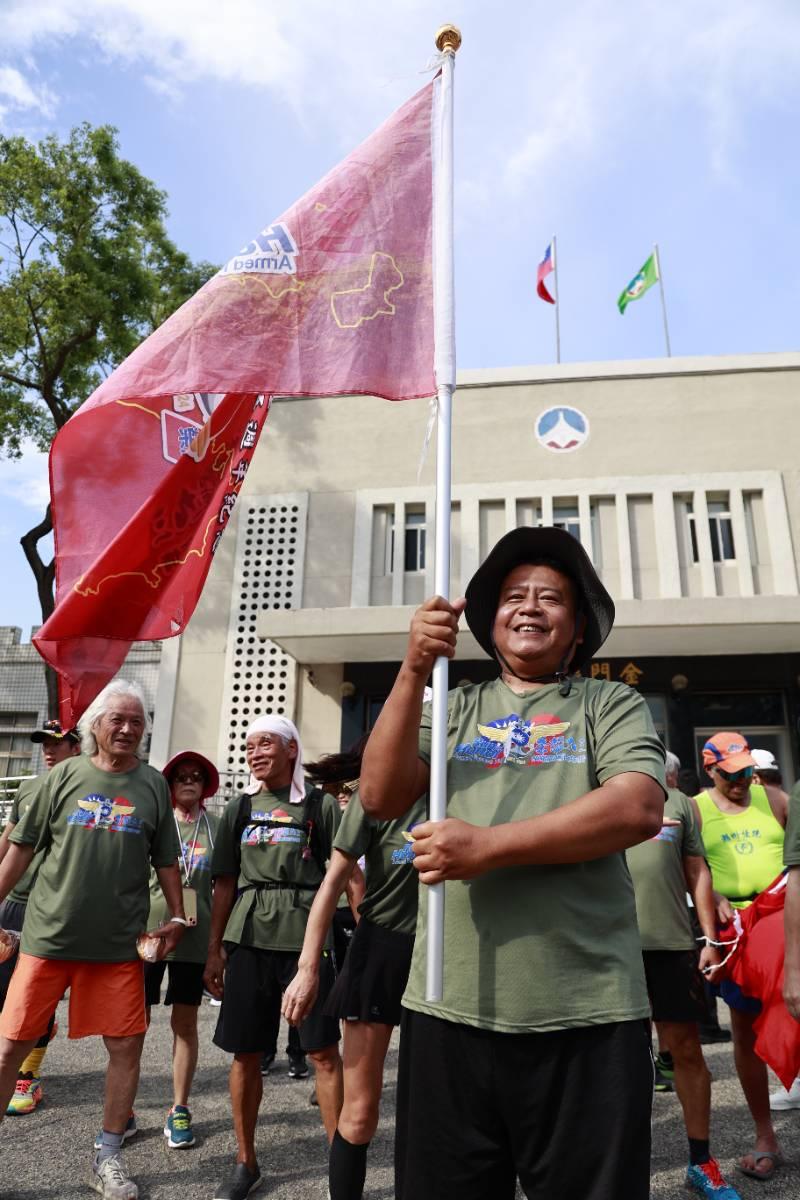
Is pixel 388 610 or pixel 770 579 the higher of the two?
pixel 770 579

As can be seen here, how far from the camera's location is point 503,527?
16281 mm

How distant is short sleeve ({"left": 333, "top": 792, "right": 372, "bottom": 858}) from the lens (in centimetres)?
353

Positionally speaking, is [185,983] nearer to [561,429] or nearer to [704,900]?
[704,900]

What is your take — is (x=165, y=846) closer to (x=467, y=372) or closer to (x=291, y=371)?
(x=291, y=371)

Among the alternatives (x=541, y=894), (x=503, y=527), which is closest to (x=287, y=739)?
(x=541, y=894)

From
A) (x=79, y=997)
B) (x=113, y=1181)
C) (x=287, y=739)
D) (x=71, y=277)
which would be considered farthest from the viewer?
(x=71, y=277)

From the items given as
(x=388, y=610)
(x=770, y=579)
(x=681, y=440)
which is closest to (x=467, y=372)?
(x=681, y=440)

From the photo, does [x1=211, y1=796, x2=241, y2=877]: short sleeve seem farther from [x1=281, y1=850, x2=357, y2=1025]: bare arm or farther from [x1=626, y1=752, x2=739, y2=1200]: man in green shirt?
[x1=626, y1=752, x2=739, y2=1200]: man in green shirt

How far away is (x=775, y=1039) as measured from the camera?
11.6 feet

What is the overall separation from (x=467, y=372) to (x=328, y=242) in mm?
14319

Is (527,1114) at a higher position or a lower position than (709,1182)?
higher

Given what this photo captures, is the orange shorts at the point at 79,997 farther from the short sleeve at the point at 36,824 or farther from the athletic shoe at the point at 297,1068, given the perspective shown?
the athletic shoe at the point at 297,1068

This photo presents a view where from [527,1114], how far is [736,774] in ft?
11.6

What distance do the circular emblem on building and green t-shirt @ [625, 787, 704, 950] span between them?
12.6m
